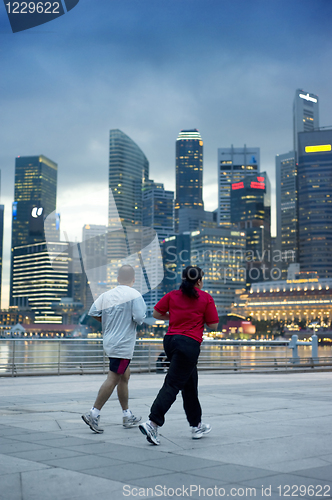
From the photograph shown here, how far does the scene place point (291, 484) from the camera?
4.06 m

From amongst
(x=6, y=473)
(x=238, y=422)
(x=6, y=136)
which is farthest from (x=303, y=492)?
(x=6, y=136)

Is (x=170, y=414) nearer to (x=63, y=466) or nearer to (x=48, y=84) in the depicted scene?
(x=63, y=466)

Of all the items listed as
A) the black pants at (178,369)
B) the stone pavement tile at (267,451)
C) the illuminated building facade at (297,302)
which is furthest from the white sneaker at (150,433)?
the illuminated building facade at (297,302)

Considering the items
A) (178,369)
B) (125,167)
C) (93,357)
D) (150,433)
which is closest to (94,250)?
(178,369)

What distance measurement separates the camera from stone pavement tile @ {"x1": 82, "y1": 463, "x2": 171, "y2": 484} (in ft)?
14.1

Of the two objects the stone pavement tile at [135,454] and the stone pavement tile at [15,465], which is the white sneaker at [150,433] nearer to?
the stone pavement tile at [135,454]

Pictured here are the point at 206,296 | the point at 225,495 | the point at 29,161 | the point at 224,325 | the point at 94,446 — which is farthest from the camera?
the point at 224,325

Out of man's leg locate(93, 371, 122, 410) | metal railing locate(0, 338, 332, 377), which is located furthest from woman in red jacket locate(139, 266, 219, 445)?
metal railing locate(0, 338, 332, 377)

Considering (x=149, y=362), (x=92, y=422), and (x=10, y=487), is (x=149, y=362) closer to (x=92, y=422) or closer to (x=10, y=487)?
(x=92, y=422)

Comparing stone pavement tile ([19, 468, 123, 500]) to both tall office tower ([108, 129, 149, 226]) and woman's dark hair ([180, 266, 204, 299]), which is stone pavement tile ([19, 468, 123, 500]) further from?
tall office tower ([108, 129, 149, 226])

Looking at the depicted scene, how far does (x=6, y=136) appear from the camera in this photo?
6984mm

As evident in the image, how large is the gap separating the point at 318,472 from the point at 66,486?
6.61 ft

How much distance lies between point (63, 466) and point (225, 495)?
5.03 ft

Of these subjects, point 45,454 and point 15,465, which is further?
point 45,454
